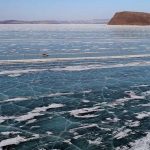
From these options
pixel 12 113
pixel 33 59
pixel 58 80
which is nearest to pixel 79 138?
pixel 12 113

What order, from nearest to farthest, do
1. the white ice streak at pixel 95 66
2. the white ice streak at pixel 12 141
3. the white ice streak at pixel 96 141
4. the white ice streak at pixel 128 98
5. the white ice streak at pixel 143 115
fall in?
the white ice streak at pixel 12 141
the white ice streak at pixel 96 141
the white ice streak at pixel 143 115
the white ice streak at pixel 128 98
the white ice streak at pixel 95 66

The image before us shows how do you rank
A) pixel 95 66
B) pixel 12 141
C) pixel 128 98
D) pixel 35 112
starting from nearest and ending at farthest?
pixel 12 141 → pixel 35 112 → pixel 128 98 → pixel 95 66

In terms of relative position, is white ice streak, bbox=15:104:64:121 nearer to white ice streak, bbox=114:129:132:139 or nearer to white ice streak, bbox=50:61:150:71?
white ice streak, bbox=114:129:132:139

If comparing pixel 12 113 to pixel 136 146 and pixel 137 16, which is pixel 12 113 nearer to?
pixel 136 146

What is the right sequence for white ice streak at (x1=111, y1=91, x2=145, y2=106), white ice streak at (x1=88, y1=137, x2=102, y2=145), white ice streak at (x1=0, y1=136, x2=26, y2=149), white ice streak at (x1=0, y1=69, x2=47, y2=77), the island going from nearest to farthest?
white ice streak at (x1=0, y1=136, x2=26, y2=149) < white ice streak at (x1=88, y1=137, x2=102, y2=145) < white ice streak at (x1=111, y1=91, x2=145, y2=106) < white ice streak at (x1=0, y1=69, x2=47, y2=77) < the island

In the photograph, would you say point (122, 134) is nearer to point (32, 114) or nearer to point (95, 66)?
point (32, 114)

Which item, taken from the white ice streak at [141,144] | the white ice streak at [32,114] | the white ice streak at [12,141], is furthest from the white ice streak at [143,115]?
the white ice streak at [12,141]

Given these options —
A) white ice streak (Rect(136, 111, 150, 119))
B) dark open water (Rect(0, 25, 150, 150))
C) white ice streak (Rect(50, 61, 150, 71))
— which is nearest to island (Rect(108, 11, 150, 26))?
white ice streak (Rect(50, 61, 150, 71))

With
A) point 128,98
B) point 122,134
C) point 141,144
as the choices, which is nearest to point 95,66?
point 128,98

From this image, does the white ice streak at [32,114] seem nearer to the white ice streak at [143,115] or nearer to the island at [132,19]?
the white ice streak at [143,115]

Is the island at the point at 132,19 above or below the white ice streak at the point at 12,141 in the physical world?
above

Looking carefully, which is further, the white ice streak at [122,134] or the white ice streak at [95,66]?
the white ice streak at [95,66]

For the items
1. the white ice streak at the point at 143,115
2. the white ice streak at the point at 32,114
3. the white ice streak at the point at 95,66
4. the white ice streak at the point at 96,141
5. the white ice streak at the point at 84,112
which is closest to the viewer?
the white ice streak at the point at 96,141

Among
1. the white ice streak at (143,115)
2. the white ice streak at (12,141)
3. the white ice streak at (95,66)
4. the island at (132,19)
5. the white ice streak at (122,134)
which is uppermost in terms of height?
the island at (132,19)
